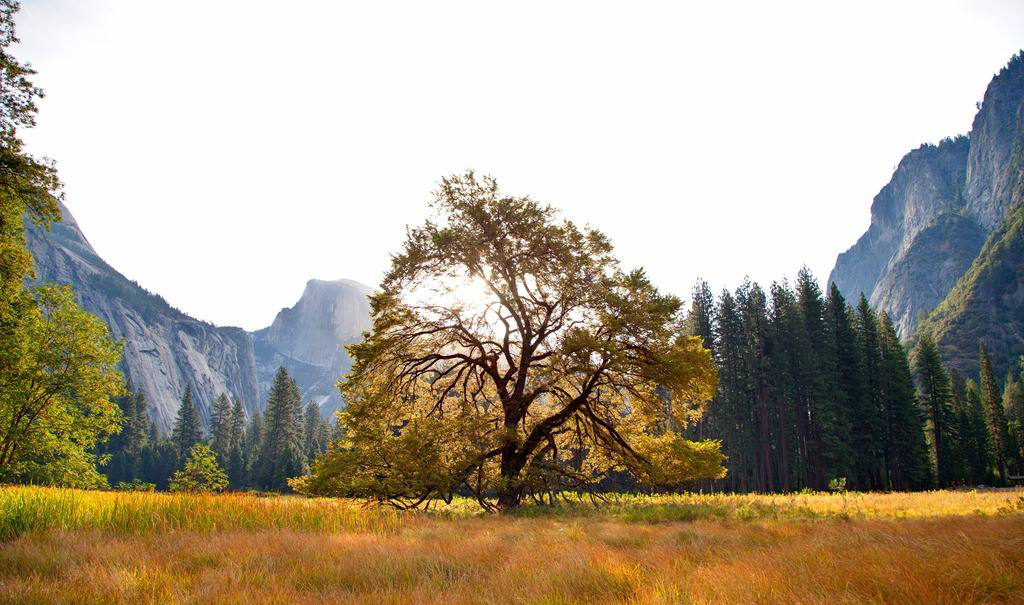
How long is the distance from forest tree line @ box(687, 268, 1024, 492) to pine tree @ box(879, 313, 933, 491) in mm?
86

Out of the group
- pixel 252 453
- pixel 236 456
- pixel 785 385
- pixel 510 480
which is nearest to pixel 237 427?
pixel 236 456

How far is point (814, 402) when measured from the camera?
40219mm

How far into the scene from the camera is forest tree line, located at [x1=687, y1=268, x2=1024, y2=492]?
40.3 meters

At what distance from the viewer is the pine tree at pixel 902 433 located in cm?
4256

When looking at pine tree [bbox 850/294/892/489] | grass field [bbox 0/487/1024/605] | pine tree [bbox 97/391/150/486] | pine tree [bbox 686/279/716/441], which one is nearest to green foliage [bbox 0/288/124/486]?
grass field [bbox 0/487/1024/605]

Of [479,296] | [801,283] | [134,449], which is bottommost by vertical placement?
[134,449]

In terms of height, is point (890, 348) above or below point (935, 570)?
above

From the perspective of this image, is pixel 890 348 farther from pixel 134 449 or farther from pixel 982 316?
pixel 982 316

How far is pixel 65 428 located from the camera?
23.2 metres

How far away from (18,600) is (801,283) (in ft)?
170

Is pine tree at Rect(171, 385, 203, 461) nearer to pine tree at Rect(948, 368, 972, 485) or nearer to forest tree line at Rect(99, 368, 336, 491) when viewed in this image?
forest tree line at Rect(99, 368, 336, 491)

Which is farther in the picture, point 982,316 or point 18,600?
point 982,316

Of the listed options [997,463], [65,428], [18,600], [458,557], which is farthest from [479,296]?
[997,463]

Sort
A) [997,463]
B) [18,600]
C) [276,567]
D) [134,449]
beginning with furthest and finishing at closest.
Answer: [134,449]
[997,463]
[276,567]
[18,600]
